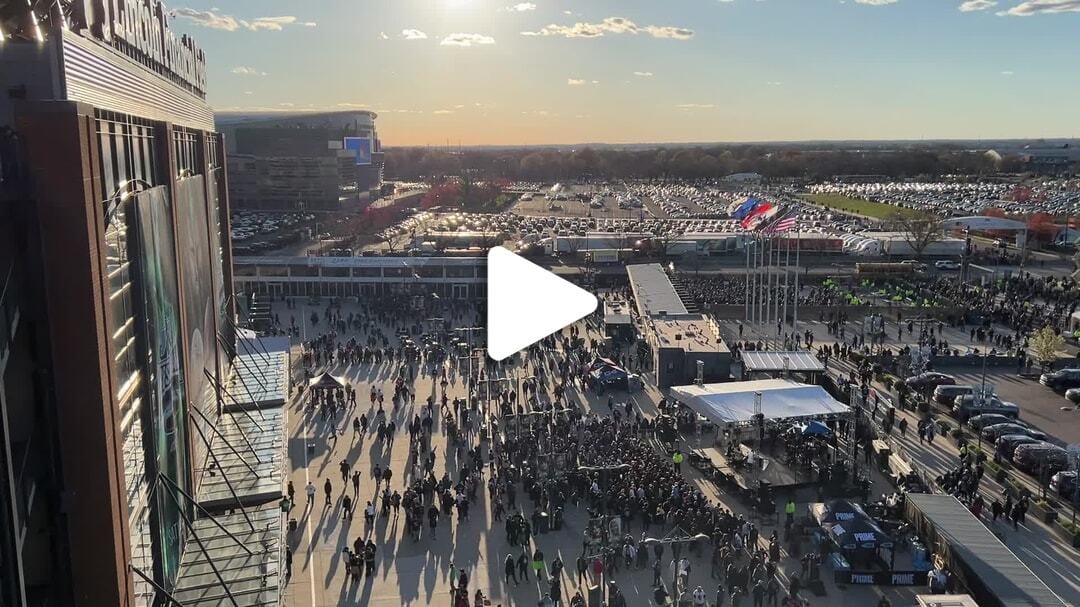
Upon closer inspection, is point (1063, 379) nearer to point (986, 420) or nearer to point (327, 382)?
point (986, 420)

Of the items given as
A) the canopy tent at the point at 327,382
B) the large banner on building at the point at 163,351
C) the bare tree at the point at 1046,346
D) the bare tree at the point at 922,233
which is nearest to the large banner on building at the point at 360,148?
the bare tree at the point at 922,233

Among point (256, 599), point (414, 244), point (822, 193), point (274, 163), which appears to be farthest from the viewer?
point (822, 193)

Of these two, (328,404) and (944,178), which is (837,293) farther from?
(944,178)

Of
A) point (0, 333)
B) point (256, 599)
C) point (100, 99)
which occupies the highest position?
point (100, 99)

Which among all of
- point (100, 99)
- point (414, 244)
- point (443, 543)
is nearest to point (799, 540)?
point (443, 543)

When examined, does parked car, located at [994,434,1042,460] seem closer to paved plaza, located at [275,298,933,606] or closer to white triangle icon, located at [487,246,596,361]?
paved plaza, located at [275,298,933,606]

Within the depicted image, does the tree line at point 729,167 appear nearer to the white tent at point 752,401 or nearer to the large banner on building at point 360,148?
the large banner on building at point 360,148
